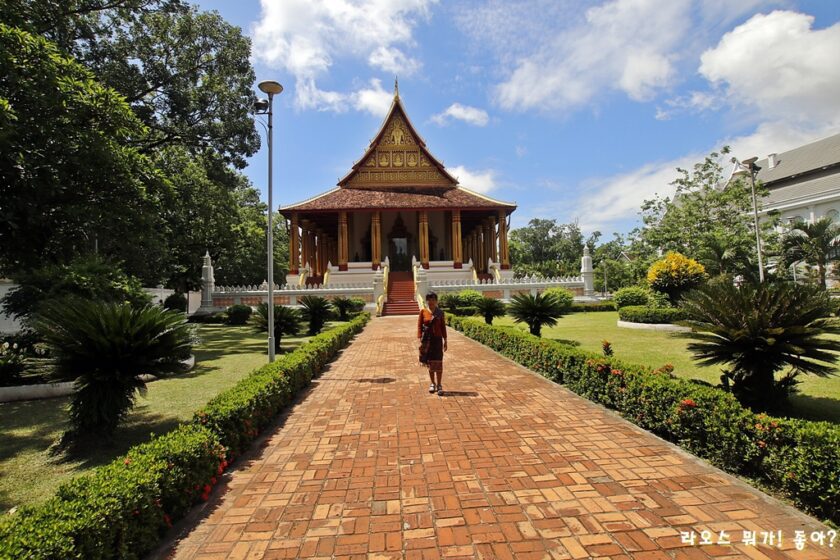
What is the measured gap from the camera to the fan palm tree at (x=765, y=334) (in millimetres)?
4562

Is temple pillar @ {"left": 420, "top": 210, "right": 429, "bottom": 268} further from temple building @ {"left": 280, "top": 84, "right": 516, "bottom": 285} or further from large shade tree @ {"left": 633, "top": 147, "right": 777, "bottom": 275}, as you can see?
large shade tree @ {"left": 633, "top": 147, "right": 777, "bottom": 275}

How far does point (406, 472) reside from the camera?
3760mm

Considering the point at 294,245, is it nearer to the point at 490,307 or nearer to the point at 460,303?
the point at 460,303

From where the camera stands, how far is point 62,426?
5.56 meters

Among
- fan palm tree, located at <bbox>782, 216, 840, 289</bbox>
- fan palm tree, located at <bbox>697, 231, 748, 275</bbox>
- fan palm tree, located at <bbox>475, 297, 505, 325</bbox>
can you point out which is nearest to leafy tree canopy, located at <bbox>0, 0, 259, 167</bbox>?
fan palm tree, located at <bbox>475, 297, 505, 325</bbox>

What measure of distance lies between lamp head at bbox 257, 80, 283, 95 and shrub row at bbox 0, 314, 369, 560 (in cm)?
599

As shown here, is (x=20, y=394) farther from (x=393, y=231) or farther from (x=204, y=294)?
(x=393, y=231)

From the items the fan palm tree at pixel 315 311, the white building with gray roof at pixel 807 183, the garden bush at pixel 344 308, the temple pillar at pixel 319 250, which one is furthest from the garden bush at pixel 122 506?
the white building with gray roof at pixel 807 183

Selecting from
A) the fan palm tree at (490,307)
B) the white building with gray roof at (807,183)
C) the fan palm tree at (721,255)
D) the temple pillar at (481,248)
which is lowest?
the fan palm tree at (490,307)

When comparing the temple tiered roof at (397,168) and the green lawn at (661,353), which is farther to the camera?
the temple tiered roof at (397,168)

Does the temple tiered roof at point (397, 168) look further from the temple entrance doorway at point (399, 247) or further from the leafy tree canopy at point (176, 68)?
the leafy tree canopy at point (176, 68)

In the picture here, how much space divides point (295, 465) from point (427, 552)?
1833mm

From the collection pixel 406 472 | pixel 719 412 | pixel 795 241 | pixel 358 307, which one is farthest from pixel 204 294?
pixel 795 241

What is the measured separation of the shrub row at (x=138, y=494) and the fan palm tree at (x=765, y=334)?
5349 millimetres
